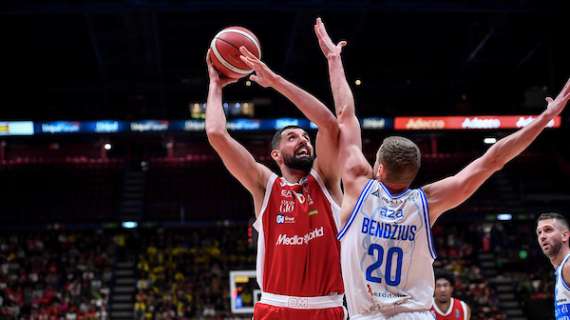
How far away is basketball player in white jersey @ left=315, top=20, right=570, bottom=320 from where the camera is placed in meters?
3.60

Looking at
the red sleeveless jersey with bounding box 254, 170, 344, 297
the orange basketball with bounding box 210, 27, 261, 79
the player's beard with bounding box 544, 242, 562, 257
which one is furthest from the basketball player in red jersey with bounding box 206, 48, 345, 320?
the player's beard with bounding box 544, 242, 562, 257

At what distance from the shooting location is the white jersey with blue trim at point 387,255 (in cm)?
360

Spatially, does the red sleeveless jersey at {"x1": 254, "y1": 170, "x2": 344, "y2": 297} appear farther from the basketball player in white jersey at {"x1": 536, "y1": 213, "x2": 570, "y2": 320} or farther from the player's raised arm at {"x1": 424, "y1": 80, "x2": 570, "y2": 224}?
the basketball player in white jersey at {"x1": 536, "y1": 213, "x2": 570, "y2": 320}

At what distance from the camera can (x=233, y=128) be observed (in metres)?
19.0

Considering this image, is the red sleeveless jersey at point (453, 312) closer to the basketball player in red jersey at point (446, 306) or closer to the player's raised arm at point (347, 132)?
the basketball player in red jersey at point (446, 306)

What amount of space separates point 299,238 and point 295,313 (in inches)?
17.8

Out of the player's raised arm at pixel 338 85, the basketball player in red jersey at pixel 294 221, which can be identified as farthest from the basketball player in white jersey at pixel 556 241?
the player's raised arm at pixel 338 85

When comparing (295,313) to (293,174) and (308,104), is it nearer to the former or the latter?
(293,174)

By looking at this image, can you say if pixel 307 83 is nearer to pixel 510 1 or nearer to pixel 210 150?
pixel 210 150

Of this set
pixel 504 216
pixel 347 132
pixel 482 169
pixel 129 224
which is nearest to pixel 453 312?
pixel 347 132

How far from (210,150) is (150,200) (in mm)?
2899

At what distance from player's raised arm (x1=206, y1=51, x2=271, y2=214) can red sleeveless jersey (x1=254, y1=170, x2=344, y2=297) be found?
8 cm

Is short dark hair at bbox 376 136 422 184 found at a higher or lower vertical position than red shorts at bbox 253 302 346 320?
higher

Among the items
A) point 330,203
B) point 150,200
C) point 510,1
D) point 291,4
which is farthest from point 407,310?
point 150,200
